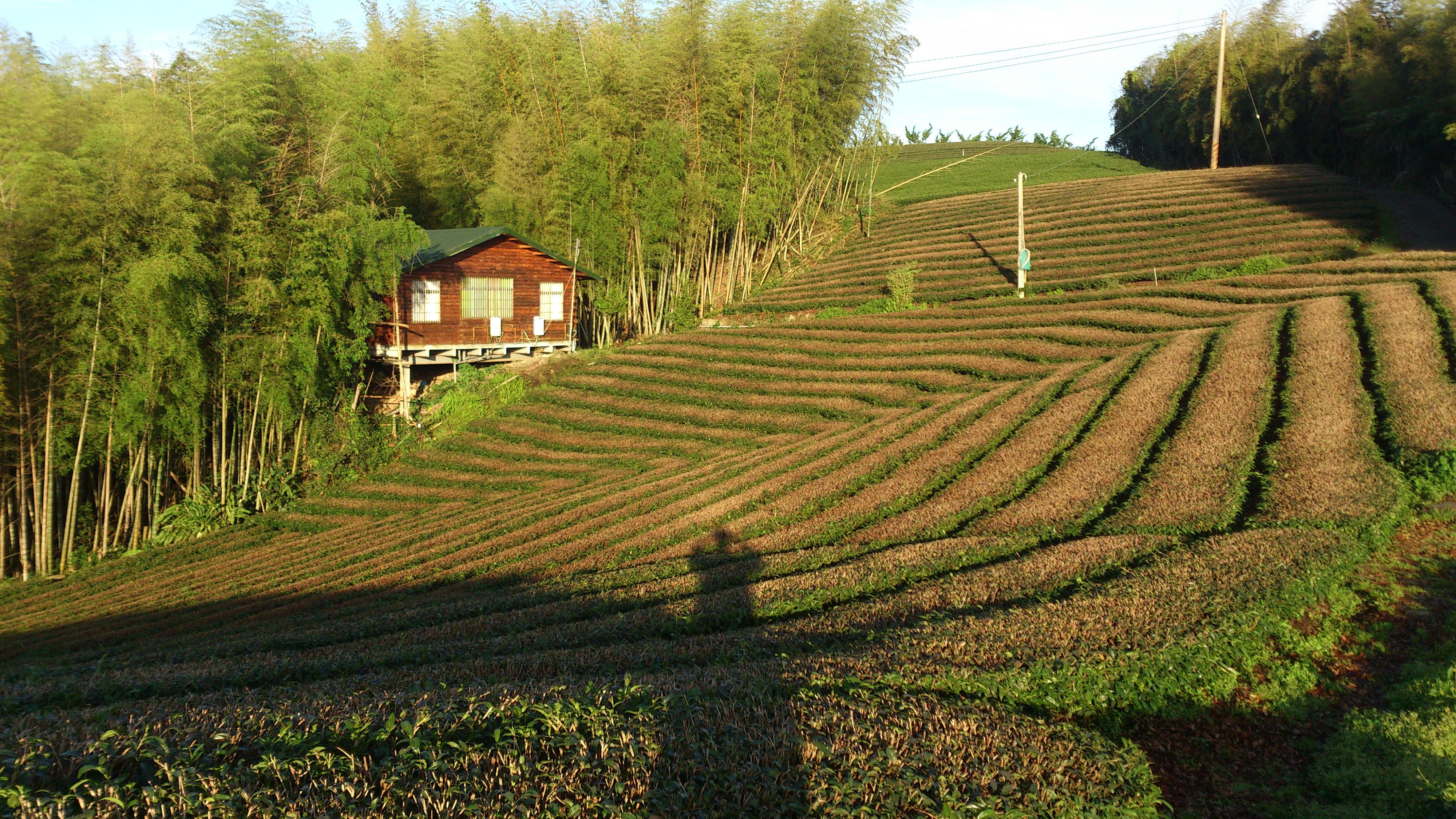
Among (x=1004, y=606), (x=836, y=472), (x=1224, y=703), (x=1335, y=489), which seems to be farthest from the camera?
(x=836, y=472)

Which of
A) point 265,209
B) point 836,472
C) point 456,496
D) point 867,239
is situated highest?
point 867,239

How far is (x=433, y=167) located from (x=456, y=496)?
640 inches

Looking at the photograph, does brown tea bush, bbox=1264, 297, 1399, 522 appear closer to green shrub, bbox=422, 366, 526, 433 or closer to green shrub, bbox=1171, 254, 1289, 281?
green shrub, bbox=1171, 254, 1289, 281

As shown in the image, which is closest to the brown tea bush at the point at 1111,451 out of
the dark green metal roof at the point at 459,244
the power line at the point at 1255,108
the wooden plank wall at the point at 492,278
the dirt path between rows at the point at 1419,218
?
the dirt path between rows at the point at 1419,218

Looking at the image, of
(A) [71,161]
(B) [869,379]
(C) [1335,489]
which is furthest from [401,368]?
(C) [1335,489]

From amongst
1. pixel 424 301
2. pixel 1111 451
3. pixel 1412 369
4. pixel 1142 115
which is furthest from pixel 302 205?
pixel 1142 115

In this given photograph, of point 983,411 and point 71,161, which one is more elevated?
point 71,161

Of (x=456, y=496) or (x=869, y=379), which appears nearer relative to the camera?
(x=456, y=496)

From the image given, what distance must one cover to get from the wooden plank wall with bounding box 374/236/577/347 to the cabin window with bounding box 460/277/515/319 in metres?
0.12

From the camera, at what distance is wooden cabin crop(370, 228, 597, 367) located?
2555 centimetres

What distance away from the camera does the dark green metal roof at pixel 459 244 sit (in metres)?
25.3

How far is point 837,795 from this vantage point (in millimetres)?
4098

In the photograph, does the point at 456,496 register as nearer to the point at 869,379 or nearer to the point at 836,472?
the point at 836,472

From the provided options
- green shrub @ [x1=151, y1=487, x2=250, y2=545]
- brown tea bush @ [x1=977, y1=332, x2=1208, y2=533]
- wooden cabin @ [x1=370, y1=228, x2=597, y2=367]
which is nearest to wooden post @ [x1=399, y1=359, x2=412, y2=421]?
wooden cabin @ [x1=370, y1=228, x2=597, y2=367]
